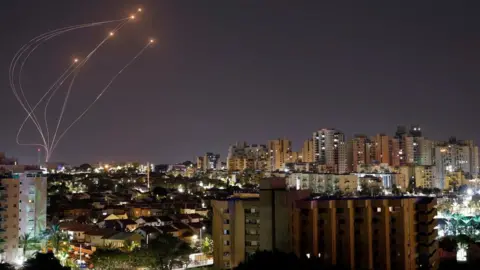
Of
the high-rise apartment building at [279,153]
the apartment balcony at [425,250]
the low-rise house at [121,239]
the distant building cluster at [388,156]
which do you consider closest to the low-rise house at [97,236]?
the low-rise house at [121,239]

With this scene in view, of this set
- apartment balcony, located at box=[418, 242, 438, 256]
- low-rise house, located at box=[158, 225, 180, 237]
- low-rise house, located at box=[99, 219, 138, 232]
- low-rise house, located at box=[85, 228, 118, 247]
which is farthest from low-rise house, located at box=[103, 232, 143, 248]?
apartment balcony, located at box=[418, 242, 438, 256]

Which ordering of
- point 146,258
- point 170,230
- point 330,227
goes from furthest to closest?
point 170,230
point 146,258
point 330,227

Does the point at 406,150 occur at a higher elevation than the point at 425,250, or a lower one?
higher

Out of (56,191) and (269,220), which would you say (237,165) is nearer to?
(56,191)

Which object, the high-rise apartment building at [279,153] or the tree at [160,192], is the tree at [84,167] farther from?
the tree at [160,192]

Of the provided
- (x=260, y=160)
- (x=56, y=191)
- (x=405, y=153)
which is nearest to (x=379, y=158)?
(x=405, y=153)

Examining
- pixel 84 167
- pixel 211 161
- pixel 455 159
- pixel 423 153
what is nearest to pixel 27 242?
pixel 423 153

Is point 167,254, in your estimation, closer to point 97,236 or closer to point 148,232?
point 148,232
